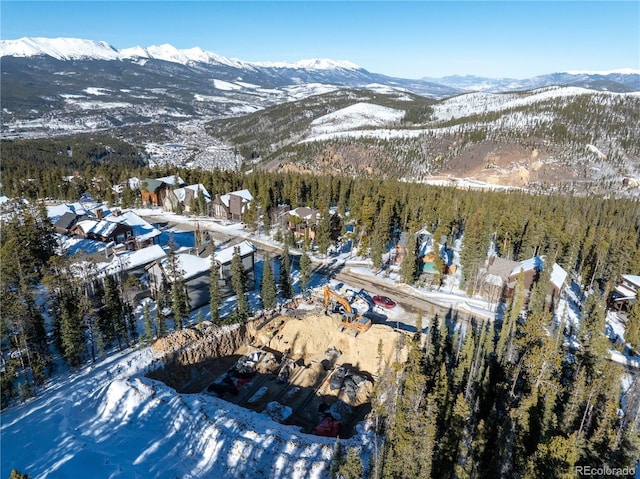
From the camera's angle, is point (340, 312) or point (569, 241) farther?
point (569, 241)

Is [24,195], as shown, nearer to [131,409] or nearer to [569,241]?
[131,409]

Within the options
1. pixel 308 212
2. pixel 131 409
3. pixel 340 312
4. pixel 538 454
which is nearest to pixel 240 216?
pixel 308 212

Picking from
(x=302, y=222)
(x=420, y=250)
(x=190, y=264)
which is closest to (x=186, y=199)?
(x=302, y=222)

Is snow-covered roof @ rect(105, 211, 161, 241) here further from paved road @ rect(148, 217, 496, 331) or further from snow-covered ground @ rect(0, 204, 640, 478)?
snow-covered ground @ rect(0, 204, 640, 478)

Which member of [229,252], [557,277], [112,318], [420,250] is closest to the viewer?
[112,318]

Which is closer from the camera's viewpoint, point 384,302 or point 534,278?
point 384,302

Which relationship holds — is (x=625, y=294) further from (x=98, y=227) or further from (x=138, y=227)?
(x=98, y=227)
